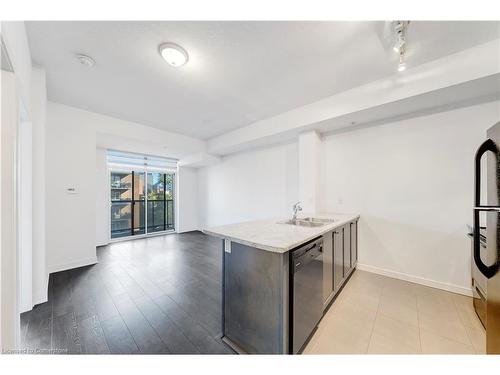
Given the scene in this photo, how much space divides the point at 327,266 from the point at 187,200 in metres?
5.34

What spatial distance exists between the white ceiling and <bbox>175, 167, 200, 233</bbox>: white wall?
3262 mm

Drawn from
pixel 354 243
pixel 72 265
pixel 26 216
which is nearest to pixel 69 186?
pixel 26 216

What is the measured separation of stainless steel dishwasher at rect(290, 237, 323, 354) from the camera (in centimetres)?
131

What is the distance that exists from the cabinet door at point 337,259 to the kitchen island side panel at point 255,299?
1.08m

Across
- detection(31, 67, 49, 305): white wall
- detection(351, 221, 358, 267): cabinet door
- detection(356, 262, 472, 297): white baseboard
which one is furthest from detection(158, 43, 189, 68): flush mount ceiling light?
detection(356, 262, 472, 297): white baseboard

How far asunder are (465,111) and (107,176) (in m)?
7.08

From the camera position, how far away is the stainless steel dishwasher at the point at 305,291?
51.4 inches

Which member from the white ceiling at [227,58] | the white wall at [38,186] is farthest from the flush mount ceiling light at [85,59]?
the white wall at [38,186]

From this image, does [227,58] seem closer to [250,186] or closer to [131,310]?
[131,310]

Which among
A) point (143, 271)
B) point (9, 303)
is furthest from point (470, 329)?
point (143, 271)

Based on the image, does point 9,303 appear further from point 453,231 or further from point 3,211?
point 453,231

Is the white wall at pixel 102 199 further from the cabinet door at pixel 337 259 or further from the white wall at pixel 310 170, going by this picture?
the cabinet door at pixel 337 259

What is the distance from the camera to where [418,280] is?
2570 mm

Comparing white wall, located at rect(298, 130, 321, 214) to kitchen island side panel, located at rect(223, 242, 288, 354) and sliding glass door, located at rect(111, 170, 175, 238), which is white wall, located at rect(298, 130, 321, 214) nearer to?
kitchen island side panel, located at rect(223, 242, 288, 354)
